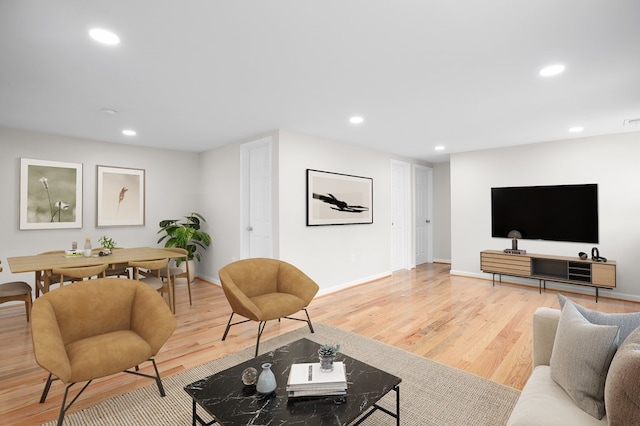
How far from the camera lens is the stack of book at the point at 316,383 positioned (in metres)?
1.64

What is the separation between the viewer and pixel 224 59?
2.45 metres

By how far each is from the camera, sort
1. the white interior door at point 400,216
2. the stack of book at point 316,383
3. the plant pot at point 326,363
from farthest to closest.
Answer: the white interior door at point 400,216 < the plant pot at point 326,363 < the stack of book at point 316,383

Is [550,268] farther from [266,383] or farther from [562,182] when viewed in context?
[266,383]

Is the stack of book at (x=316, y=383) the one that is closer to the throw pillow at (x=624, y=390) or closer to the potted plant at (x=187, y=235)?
the throw pillow at (x=624, y=390)

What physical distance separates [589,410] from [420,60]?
7.71 feet

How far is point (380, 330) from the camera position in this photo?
3.49 metres

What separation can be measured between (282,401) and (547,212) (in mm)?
5574

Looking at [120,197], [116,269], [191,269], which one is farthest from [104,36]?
[191,269]

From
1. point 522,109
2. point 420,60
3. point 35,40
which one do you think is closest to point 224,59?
point 35,40

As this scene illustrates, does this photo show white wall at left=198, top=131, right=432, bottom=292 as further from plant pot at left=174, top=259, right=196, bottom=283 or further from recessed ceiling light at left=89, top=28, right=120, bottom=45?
recessed ceiling light at left=89, top=28, right=120, bottom=45

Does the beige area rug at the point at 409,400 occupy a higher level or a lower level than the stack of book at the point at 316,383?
lower

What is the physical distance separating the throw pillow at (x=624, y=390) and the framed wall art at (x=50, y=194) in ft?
20.3

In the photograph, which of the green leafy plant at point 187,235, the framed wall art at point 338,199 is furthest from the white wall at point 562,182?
the green leafy plant at point 187,235

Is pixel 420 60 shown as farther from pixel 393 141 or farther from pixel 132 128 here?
pixel 132 128
